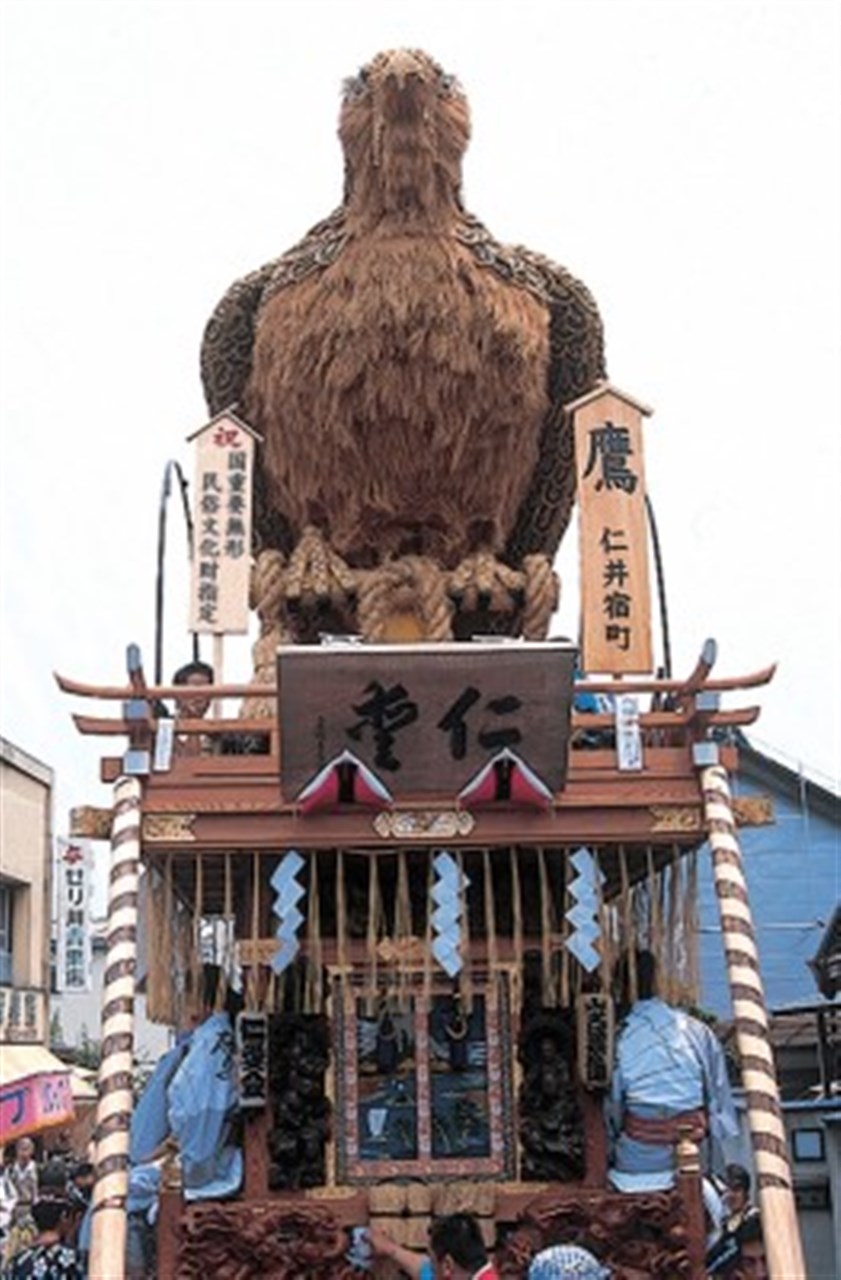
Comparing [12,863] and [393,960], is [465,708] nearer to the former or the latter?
[393,960]

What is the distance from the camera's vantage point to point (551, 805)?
20.9 feet

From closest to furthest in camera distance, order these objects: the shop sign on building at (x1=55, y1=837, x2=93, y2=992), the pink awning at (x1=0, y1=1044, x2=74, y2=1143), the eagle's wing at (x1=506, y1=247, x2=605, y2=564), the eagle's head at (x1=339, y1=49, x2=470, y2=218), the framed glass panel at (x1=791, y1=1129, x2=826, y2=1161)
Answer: the eagle's head at (x1=339, y1=49, x2=470, y2=218)
the eagle's wing at (x1=506, y1=247, x2=605, y2=564)
the framed glass panel at (x1=791, y1=1129, x2=826, y2=1161)
the pink awning at (x1=0, y1=1044, x2=74, y2=1143)
the shop sign on building at (x1=55, y1=837, x2=93, y2=992)

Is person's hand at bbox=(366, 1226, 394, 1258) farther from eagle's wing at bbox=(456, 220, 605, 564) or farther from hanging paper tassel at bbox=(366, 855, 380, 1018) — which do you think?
eagle's wing at bbox=(456, 220, 605, 564)

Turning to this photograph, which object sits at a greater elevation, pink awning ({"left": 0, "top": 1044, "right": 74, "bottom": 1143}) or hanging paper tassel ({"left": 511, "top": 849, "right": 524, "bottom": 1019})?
hanging paper tassel ({"left": 511, "top": 849, "right": 524, "bottom": 1019})

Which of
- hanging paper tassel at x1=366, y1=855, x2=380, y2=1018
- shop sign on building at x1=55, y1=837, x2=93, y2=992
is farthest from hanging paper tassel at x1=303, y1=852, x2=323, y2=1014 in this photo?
shop sign on building at x1=55, y1=837, x2=93, y2=992

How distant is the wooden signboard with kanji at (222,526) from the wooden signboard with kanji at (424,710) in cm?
106

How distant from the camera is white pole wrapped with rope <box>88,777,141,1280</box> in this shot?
17.2 feet

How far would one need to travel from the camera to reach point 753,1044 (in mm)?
5742

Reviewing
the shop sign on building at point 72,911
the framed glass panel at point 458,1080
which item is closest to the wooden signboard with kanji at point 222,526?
the framed glass panel at point 458,1080

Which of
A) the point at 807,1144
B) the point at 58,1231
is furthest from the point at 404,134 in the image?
the point at 807,1144

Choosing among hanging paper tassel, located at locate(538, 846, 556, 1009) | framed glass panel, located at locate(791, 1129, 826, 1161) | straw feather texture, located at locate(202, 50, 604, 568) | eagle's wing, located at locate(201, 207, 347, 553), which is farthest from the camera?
framed glass panel, located at locate(791, 1129, 826, 1161)

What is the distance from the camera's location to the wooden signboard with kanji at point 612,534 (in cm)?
678

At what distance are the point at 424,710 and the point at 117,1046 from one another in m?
1.79

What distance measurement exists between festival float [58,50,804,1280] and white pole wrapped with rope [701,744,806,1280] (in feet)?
0.05
